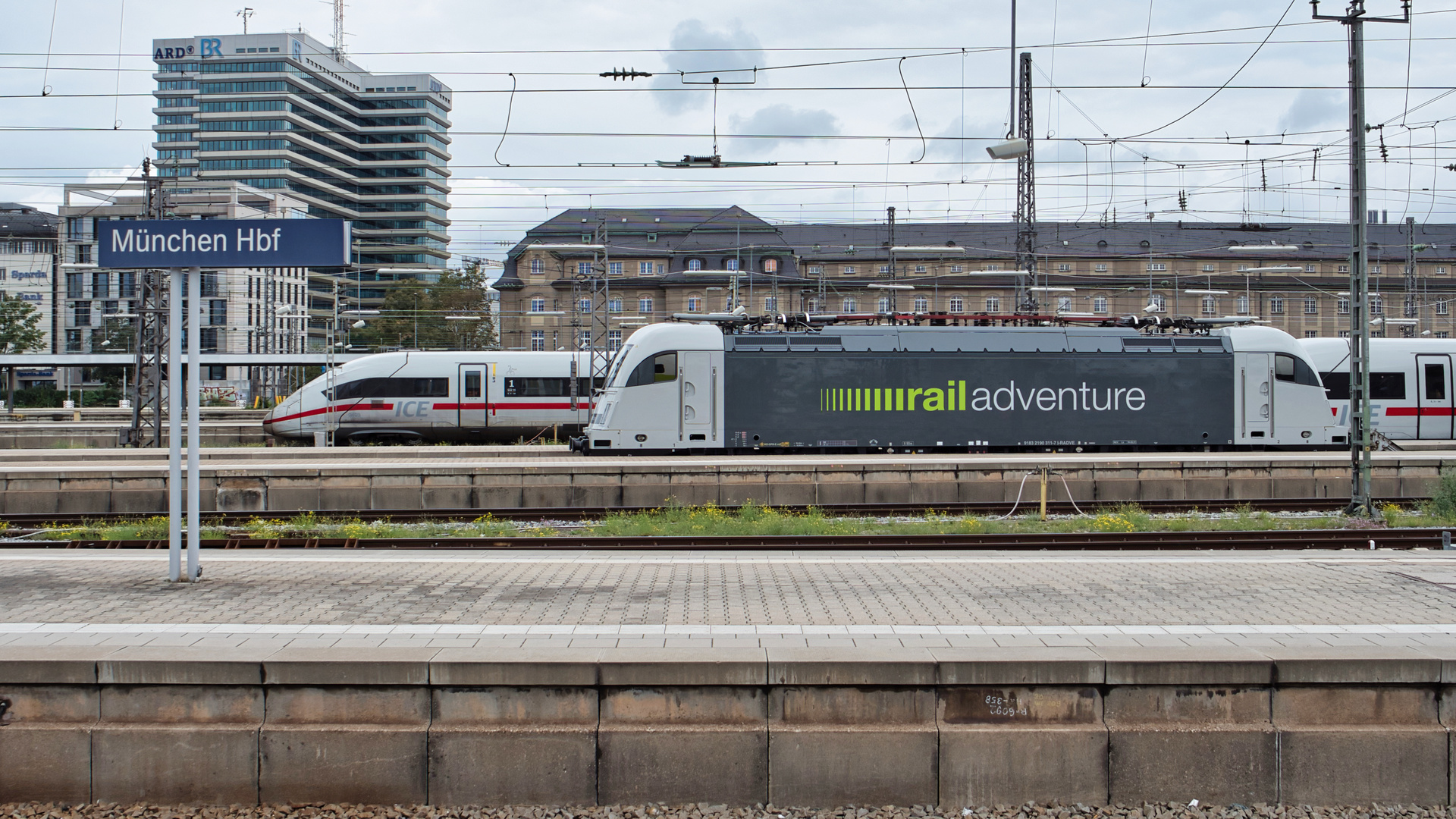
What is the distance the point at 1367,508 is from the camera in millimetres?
14672

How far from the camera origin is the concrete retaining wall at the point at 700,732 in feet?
17.4

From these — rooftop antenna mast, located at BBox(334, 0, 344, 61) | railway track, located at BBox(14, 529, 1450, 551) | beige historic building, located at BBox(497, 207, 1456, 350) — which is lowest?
railway track, located at BBox(14, 529, 1450, 551)

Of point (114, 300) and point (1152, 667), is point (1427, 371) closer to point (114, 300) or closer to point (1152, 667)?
point (1152, 667)

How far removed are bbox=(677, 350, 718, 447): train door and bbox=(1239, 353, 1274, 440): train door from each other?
1202cm

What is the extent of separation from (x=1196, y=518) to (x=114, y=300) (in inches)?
3488

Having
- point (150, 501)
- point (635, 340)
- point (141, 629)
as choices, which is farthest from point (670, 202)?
point (141, 629)

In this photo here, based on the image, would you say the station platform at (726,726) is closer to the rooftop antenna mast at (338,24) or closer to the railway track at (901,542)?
the railway track at (901,542)

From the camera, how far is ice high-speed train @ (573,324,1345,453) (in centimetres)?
2141

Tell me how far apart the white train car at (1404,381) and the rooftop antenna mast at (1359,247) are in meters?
12.7

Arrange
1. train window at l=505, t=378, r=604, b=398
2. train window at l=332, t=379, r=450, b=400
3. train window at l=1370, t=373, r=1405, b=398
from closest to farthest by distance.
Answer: train window at l=1370, t=373, r=1405, b=398 → train window at l=332, t=379, r=450, b=400 → train window at l=505, t=378, r=604, b=398

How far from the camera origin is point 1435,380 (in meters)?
26.8

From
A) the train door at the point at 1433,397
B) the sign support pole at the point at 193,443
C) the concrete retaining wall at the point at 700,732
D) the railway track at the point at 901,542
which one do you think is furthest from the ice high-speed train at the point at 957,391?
the concrete retaining wall at the point at 700,732

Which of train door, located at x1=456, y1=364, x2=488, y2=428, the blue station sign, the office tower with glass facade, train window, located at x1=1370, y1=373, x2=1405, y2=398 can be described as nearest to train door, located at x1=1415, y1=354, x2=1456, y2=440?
train window, located at x1=1370, y1=373, x2=1405, y2=398

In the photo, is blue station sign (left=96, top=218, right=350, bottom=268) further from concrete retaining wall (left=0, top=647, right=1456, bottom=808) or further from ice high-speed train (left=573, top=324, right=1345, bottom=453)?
ice high-speed train (left=573, top=324, right=1345, bottom=453)
